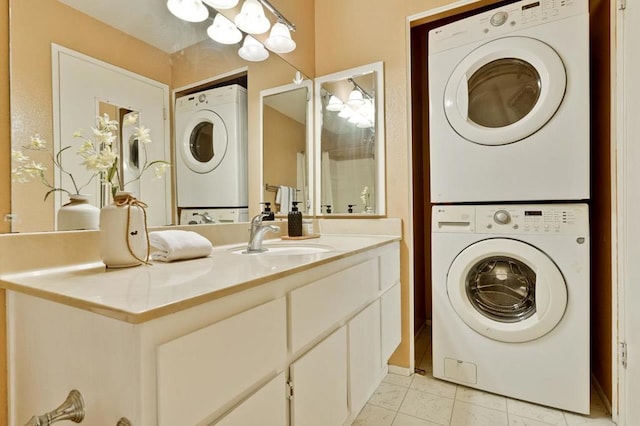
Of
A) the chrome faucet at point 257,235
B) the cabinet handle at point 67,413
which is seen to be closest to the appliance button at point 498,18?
the chrome faucet at point 257,235

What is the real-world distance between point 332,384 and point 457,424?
77 cm

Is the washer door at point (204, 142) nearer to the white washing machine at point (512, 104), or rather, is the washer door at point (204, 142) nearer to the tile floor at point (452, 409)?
Answer: the white washing machine at point (512, 104)

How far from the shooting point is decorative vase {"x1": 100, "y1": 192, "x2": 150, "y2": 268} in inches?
33.3

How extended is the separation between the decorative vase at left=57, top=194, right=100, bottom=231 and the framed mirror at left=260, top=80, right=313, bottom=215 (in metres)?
0.88

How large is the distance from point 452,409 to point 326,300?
1.03 metres

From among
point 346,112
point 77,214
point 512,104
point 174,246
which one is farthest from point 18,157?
point 512,104

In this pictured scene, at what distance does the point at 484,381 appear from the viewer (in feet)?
5.35

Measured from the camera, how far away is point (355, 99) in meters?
2.01

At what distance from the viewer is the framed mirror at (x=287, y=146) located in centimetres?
180

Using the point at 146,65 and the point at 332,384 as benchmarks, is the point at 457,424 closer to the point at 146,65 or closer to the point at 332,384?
the point at 332,384

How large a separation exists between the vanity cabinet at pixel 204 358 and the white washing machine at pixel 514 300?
78 centimetres

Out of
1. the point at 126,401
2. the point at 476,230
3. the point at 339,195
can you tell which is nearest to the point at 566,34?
the point at 476,230

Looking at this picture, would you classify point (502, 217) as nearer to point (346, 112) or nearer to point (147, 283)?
point (346, 112)

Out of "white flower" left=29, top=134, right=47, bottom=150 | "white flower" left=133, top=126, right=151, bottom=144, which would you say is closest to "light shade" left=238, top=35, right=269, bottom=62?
"white flower" left=133, top=126, right=151, bottom=144
